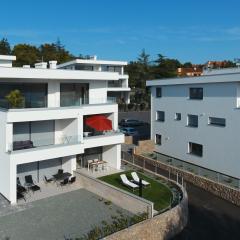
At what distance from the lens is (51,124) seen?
25828 mm

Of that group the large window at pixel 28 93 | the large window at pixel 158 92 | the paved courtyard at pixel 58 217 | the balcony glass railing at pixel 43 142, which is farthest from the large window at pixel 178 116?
the large window at pixel 28 93

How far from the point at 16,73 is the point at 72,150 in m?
6.74

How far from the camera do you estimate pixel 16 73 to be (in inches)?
906

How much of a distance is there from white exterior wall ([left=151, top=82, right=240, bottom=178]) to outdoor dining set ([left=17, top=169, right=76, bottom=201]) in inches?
449

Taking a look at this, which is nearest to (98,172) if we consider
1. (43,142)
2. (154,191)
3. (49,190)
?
(49,190)

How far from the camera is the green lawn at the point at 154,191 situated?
21.0 meters

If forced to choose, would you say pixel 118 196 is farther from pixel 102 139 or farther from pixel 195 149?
pixel 195 149

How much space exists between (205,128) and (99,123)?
357 inches

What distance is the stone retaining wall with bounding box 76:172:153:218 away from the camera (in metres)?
19.4

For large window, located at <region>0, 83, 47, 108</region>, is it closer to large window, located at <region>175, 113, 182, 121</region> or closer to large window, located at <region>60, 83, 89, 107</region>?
large window, located at <region>60, 83, 89, 107</region>

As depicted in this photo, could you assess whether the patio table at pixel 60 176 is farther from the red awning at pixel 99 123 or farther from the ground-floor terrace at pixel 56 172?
the red awning at pixel 99 123

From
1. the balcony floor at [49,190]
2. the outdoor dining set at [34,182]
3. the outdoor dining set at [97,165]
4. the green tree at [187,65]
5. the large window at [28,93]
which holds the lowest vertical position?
the balcony floor at [49,190]

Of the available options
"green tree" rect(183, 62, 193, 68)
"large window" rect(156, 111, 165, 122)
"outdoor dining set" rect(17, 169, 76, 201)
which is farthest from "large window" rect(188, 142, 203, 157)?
"green tree" rect(183, 62, 193, 68)

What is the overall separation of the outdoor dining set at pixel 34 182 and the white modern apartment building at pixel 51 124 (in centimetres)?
50
